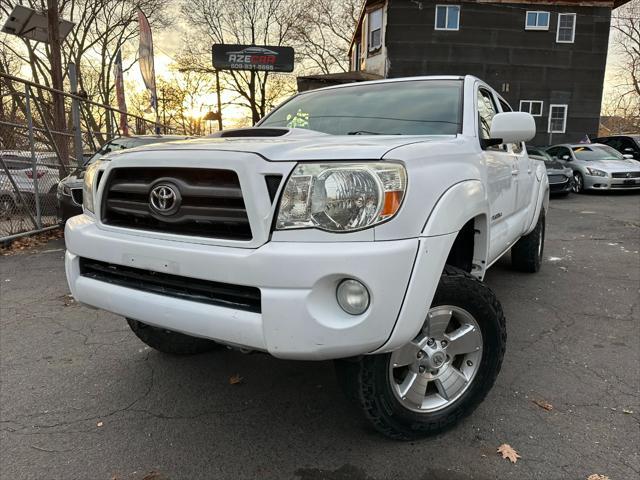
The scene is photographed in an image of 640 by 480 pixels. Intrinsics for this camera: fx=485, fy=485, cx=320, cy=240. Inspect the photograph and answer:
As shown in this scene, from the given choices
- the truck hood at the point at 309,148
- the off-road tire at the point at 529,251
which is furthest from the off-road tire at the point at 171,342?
the off-road tire at the point at 529,251

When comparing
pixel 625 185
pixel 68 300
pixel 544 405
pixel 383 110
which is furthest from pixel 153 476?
pixel 625 185

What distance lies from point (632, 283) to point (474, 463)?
3908 millimetres

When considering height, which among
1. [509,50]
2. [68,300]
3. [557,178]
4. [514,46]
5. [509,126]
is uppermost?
[514,46]

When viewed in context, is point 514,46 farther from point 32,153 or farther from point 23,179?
point 23,179

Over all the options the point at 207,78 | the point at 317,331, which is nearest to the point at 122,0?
the point at 207,78

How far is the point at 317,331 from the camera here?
1.76 m

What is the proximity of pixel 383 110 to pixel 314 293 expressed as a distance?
1.85 metres

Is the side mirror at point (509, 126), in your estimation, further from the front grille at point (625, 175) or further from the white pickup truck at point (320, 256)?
the front grille at point (625, 175)

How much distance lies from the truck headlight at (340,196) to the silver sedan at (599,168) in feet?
47.1

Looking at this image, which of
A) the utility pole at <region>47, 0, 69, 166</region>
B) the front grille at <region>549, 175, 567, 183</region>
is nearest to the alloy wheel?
the utility pole at <region>47, 0, 69, 166</region>

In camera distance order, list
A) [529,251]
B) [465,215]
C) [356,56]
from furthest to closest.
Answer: [356,56] → [529,251] → [465,215]

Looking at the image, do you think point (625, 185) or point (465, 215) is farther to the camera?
point (625, 185)

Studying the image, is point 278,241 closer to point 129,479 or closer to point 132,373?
point 129,479

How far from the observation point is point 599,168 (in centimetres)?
1398
